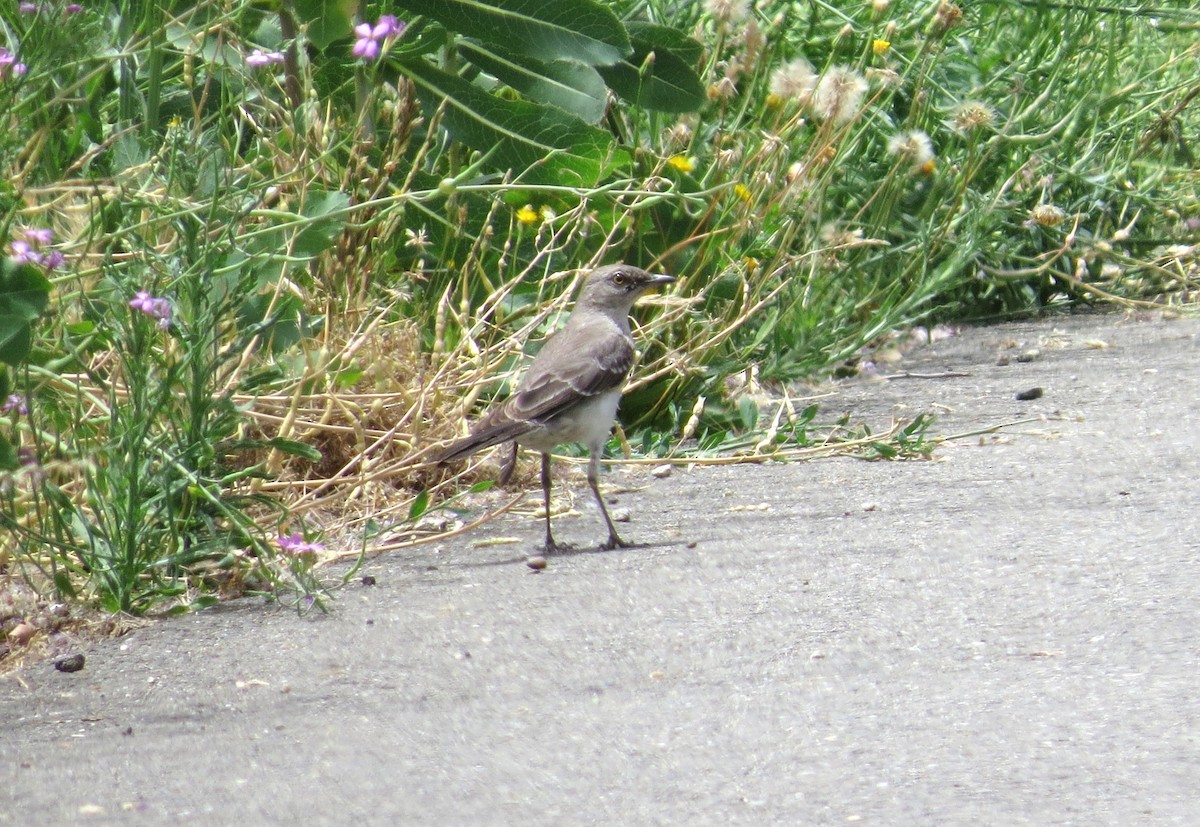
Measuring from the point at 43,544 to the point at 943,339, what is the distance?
563 centimetres

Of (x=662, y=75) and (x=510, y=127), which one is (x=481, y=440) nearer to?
(x=510, y=127)

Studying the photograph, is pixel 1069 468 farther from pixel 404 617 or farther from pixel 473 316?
pixel 404 617

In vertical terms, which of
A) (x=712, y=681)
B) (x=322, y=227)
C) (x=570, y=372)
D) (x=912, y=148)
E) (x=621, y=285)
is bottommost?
(x=712, y=681)

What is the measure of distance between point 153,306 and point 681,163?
2.63 m

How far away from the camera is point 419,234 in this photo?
612cm

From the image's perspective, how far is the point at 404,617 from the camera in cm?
440

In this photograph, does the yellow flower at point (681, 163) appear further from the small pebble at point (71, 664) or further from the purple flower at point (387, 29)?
the small pebble at point (71, 664)

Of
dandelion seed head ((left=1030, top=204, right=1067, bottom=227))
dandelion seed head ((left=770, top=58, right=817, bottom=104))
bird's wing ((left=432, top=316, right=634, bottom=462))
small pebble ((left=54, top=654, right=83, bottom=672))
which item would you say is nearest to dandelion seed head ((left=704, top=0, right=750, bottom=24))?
dandelion seed head ((left=770, top=58, right=817, bottom=104))

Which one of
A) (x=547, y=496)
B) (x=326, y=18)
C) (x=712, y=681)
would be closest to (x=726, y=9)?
(x=326, y=18)

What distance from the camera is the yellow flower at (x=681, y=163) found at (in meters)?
6.27

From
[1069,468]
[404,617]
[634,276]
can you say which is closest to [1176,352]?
[1069,468]

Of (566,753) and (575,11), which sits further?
(575,11)

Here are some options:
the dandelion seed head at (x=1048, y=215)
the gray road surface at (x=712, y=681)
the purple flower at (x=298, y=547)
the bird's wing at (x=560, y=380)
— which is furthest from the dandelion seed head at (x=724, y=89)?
the purple flower at (x=298, y=547)

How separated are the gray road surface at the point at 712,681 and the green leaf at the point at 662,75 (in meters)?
1.60
